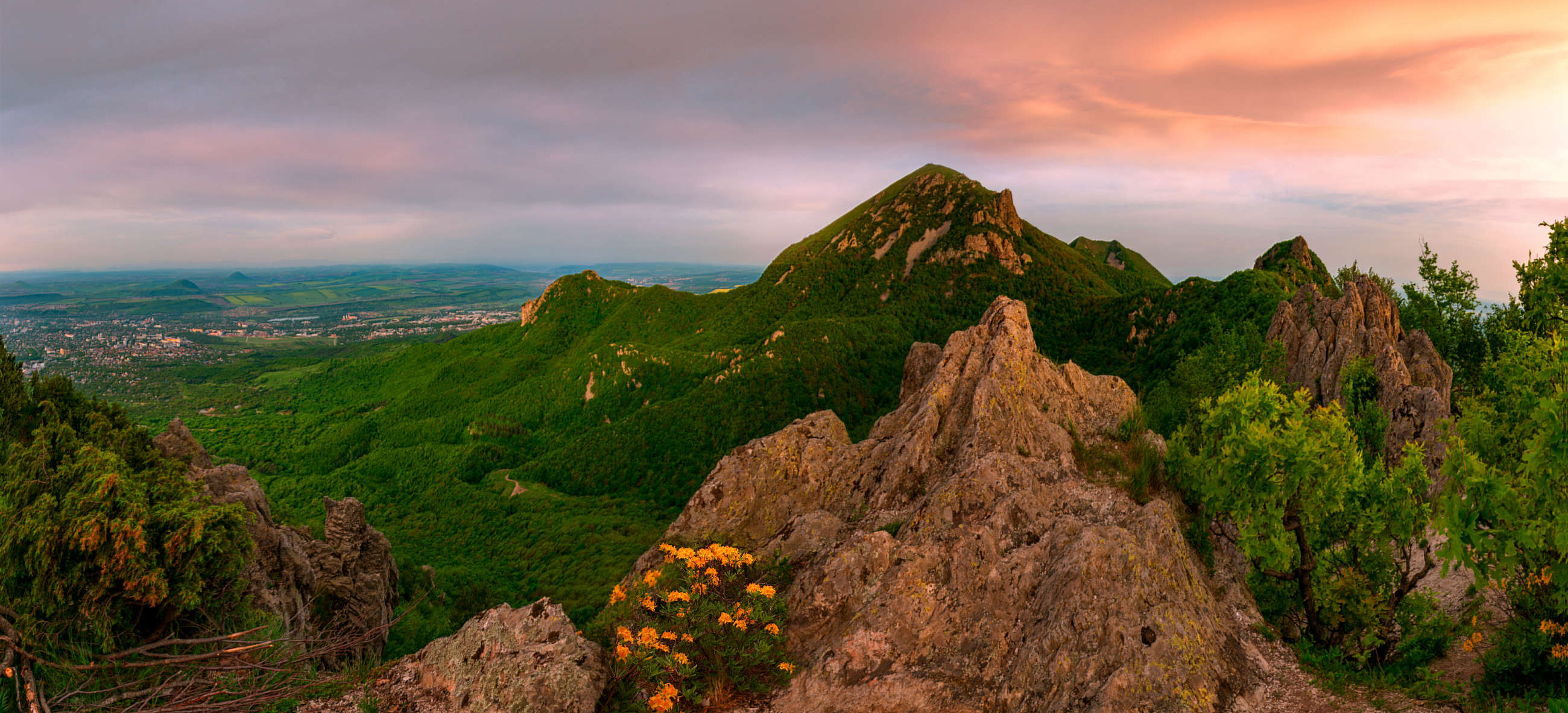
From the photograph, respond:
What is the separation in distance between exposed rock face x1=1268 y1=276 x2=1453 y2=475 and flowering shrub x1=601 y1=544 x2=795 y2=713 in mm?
39654

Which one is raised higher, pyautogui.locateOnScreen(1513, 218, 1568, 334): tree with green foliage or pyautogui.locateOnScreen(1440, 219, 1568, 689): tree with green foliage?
pyautogui.locateOnScreen(1513, 218, 1568, 334): tree with green foliage

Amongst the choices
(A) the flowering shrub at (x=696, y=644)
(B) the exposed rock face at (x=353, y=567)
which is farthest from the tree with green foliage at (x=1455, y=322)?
(B) the exposed rock face at (x=353, y=567)

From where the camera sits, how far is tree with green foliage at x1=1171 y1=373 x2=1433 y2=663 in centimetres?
1573

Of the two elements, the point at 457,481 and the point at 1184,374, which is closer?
the point at 1184,374

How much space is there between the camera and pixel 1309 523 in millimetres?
16672

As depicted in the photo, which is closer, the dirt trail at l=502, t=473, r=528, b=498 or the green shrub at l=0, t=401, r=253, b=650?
the green shrub at l=0, t=401, r=253, b=650

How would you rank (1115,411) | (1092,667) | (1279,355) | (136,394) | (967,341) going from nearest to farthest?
(1092,667)
(1115,411)
(967,341)
(1279,355)
(136,394)

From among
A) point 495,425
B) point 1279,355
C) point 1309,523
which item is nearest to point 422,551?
point 495,425

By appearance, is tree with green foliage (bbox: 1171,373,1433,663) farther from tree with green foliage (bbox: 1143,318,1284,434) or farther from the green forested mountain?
the green forested mountain

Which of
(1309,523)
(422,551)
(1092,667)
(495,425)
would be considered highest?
(1309,523)

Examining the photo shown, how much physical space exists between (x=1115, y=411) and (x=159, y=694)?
1427 inches

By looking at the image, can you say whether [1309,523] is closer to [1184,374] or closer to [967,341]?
[967,341]

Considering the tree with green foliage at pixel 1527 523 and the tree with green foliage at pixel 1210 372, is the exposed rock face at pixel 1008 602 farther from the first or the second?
the tree with green foliage at pixel 1210 372

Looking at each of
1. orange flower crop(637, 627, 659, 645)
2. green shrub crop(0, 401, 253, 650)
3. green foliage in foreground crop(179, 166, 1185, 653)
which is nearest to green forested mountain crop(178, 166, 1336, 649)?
green foliage in foreground crop(179, 166, 1185, 653)
